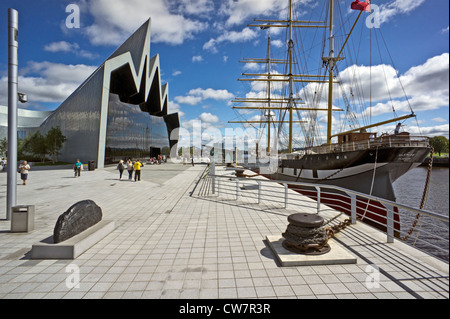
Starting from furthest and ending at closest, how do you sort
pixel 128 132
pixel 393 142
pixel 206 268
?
pixel 128 132
pixel 393 142
pixel 206 268

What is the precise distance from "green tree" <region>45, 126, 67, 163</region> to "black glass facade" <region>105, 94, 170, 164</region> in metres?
8.60

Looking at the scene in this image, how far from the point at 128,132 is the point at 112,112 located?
6.12 meters

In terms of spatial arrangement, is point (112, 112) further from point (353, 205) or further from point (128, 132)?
point (353, 205)

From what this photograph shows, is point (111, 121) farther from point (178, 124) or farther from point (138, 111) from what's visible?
point (178, 124)

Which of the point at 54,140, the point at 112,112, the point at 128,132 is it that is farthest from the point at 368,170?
the point at 54,140

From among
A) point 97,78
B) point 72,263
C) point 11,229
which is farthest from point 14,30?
point 97,78

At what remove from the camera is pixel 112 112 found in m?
32.9

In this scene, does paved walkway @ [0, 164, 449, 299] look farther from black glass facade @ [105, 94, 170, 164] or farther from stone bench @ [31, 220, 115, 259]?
black glass facade @ [105, 94, 170, 164]

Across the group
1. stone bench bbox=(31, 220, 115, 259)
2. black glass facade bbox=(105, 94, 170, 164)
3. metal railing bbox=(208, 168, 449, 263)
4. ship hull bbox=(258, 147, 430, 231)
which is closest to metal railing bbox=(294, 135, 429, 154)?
ship hull bbox=(258, 147, 430, 231)

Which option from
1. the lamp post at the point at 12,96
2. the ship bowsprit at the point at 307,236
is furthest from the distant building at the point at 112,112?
the ship bowsprit at the point at 307,236

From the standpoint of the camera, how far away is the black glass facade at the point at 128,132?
107ft

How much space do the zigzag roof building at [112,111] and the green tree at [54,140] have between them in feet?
2.40

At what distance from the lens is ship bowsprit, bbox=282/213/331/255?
4.03 meters

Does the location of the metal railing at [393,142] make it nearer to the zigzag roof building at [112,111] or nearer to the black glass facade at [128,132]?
the zigzag roof building at [112,111]
